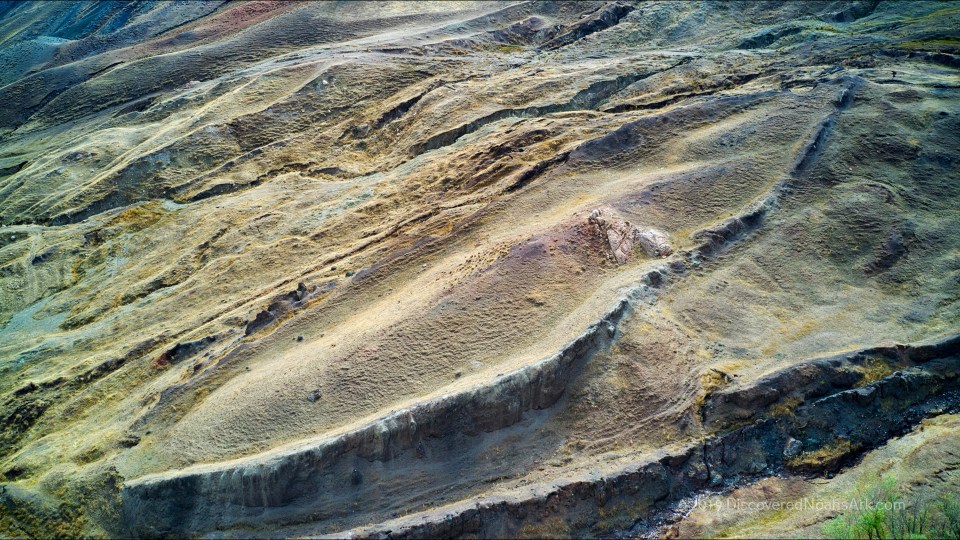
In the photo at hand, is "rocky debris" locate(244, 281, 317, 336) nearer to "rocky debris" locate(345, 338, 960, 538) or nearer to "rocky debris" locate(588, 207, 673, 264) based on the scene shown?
"rocky debris" locate(345, 338, 960, 538)

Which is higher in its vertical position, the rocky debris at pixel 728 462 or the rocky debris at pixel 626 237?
the rocky debris at pixel 626 237

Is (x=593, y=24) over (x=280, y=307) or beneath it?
over

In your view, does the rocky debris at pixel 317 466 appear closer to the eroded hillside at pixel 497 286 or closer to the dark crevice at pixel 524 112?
the eroded hillside at pixel 497 286

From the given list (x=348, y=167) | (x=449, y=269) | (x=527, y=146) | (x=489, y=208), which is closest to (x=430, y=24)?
(x=348, y=167)

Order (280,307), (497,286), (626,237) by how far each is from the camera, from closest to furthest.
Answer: (497,286) < (626,237) < (280,307)

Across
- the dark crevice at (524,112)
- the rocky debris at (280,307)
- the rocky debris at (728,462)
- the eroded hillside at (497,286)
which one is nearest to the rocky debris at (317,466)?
the eroded hillside at (497,286)

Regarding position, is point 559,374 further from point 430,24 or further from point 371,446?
point 430,24

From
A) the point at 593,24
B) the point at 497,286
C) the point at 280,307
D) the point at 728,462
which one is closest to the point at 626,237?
the point at 497,286

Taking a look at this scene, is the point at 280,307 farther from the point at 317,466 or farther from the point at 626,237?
the point at 626,237
